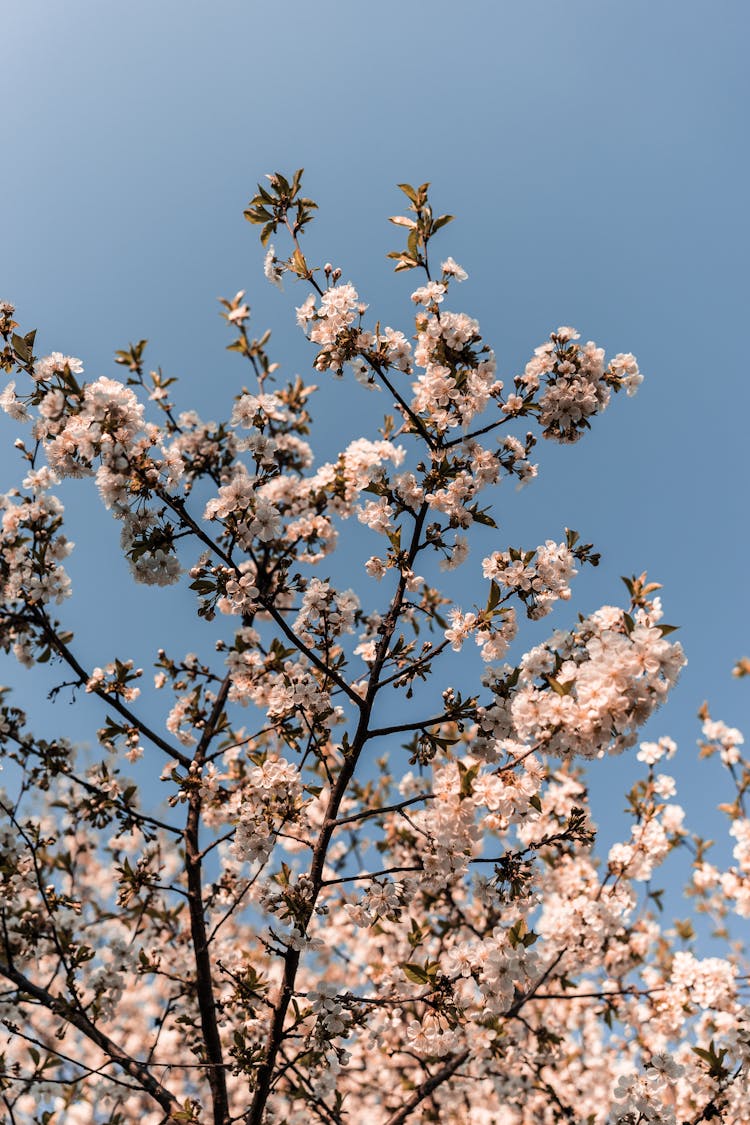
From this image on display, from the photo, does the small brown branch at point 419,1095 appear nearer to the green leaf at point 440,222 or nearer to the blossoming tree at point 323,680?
the blossoming tree at point 323,680

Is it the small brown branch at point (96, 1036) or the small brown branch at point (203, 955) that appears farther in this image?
the small brown branch at point (203, 955)

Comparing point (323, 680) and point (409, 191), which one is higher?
point (409, 191)

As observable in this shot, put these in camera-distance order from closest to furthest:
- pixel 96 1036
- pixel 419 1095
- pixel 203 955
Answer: pixel 96 1036
pixel 419 1095
pixel 203 955

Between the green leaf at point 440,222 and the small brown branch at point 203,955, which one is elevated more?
the green leaf at point 440,222

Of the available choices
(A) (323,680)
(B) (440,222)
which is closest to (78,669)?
(A) (323,680)

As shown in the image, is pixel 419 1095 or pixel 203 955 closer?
pixel 419 1095

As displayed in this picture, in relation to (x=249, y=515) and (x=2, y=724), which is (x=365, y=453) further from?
(x=2, y=724)

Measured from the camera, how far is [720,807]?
6.22 metres

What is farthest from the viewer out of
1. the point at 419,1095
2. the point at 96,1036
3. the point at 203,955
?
the point at 203,955

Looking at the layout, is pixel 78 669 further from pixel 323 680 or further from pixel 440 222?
pixel 440 222

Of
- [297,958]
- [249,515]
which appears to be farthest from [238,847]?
[249,515]

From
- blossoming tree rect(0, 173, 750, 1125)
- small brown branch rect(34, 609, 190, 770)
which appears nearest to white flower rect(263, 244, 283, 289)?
blossoming tree rect(0, 173, 750, 1125)

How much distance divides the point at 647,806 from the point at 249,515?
4.56 m

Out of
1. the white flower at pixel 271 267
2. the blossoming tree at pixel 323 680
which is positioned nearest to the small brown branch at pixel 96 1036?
the blossoming tree at pixel 323 680
